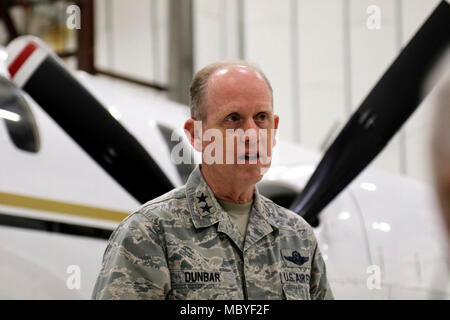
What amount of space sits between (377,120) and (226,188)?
249 centimetres

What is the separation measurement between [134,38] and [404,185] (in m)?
10.3

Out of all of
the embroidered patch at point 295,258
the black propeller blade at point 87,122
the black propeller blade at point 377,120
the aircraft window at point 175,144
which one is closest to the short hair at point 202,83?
the embroidered patch at point 295,258

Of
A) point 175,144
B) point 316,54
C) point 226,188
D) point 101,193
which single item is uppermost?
point 316,54

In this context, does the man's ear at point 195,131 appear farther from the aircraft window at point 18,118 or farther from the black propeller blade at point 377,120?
the aircraft window at point 18,118

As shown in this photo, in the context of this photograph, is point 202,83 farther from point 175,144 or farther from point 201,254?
point 175,144

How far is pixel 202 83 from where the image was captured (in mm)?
1747

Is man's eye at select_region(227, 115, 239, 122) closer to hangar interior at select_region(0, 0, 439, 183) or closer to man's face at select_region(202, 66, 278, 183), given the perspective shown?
man's face at select_region(202, 66, 278, 183)

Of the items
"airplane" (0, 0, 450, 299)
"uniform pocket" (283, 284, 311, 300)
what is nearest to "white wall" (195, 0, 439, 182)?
"airplane" (0, 0, 450, 299)

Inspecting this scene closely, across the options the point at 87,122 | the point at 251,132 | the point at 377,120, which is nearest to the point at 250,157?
the point at 251,132

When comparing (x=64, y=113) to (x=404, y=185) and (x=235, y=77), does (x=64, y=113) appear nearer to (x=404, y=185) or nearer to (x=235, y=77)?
(x=235, y=77)

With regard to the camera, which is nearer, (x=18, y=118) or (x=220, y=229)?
(x=220, y=229)

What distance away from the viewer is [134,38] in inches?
600

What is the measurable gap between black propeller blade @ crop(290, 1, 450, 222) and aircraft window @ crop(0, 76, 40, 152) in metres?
1.80

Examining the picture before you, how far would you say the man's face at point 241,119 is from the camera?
5.58 ft
